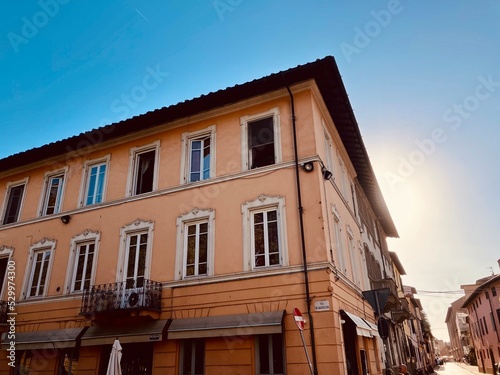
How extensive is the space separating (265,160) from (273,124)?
1.20 metres

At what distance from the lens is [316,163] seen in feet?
34.5

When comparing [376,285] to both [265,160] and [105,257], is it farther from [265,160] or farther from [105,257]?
[105,257]

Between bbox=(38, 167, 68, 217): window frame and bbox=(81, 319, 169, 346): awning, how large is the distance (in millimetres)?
5479

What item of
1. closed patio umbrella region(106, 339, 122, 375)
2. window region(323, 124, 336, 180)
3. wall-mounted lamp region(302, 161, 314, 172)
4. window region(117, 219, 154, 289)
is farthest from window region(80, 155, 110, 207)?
window region(323, 124, 336, 180)

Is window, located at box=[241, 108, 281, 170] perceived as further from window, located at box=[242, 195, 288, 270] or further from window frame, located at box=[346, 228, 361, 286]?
window frame, located at box=[346, 228, 361, 286]

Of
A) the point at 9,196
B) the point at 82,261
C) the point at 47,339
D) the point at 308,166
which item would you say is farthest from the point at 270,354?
the point at 9,196

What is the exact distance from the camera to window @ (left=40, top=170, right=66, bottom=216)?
14.6 metres

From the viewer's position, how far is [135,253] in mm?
11961

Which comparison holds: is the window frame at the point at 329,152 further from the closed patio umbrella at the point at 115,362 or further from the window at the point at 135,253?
the closed patio umbrella at the point at 115,362

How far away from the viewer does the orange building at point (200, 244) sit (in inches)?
371

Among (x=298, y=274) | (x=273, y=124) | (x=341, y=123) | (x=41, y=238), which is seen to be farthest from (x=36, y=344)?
(x=341, y=123)

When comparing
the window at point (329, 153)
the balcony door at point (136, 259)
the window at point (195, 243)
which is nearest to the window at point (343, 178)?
the window at point (329, 153)

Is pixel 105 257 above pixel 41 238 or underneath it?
underneath

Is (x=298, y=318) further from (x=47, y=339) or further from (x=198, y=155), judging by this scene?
(x=47, y=339)
